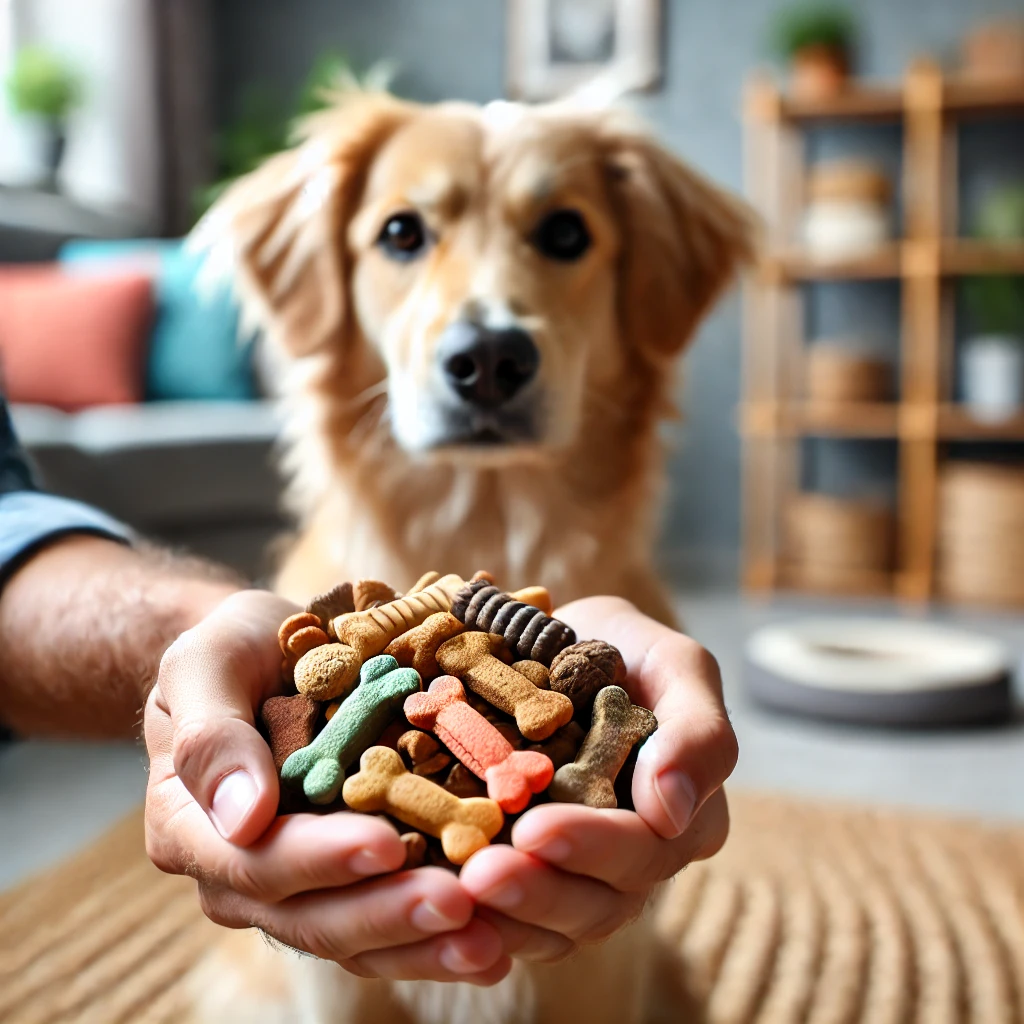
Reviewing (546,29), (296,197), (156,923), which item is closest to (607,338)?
(296,197)

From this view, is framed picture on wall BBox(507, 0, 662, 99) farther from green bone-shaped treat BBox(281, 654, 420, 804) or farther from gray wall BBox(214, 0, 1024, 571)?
green bone-shaped treat BBox(281, 654, 420, 804)

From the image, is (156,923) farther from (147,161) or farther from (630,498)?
(147,161)

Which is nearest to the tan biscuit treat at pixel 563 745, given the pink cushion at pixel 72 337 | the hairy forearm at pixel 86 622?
the hairy forearm at pixel 86 622

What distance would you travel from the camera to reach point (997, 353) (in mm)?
3000

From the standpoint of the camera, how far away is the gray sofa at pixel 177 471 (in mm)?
1643

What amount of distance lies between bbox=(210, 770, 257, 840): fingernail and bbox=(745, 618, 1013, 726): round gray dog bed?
163 centimetres

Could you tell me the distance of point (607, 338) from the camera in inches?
44.7

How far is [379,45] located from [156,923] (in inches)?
124

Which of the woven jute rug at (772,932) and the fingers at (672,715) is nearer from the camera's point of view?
the fingers at (672,715)

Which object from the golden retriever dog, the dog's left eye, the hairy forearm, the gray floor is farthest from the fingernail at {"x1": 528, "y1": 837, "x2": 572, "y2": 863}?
the dog's left eye

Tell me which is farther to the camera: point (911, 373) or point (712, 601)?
point (911, 373)

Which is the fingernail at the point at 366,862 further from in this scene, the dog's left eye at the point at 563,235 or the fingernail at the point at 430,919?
the dog's left eye at the point at 563,235

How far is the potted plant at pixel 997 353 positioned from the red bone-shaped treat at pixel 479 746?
9.66 ft

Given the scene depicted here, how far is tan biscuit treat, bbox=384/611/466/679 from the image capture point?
0.46 metres
